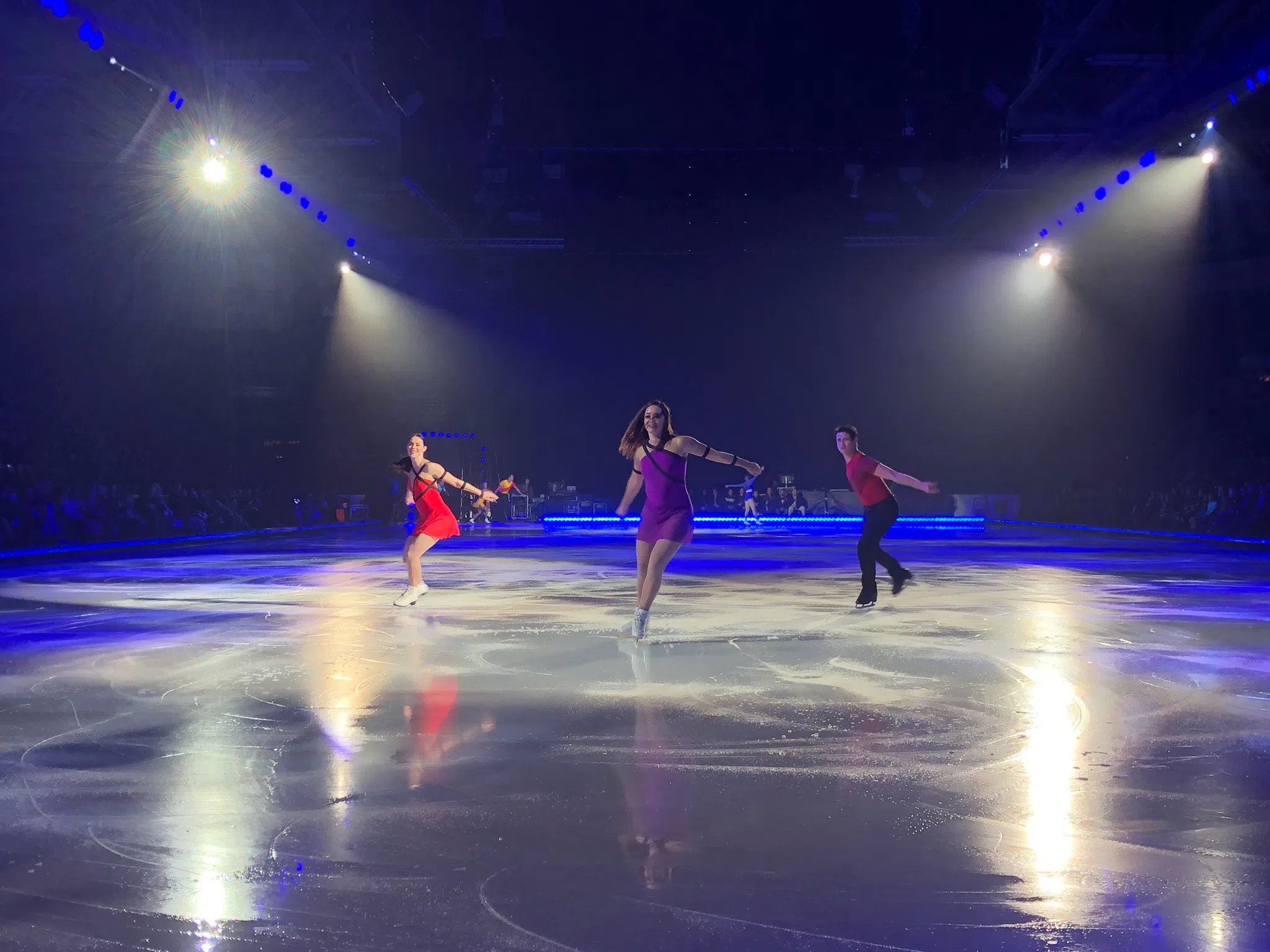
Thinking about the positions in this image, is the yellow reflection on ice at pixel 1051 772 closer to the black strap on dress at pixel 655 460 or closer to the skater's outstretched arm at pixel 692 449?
the skater's outstretched arm at pixel 692 449

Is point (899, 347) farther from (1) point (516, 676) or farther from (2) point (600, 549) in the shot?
(1) point (516, 676)

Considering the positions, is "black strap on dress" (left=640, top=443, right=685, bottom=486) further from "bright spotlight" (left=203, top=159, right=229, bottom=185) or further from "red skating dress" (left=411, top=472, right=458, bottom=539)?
"bright spotlight" (left=203, top=159, right=229, bottom=185)

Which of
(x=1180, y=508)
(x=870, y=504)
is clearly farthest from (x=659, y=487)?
(x=1180, y=508)

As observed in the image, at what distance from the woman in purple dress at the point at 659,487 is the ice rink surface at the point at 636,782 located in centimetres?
54

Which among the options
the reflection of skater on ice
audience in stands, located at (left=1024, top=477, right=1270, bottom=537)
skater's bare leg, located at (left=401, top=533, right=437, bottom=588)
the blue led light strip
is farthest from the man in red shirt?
the blue led light strip

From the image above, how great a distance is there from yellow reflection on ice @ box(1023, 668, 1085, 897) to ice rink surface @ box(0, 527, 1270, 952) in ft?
0.06

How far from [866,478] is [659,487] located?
267 centimetres

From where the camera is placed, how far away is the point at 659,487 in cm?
761

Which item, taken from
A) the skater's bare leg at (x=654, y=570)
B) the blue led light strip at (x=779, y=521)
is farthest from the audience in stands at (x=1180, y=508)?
the skater's bare leg at (x=654, y=570)

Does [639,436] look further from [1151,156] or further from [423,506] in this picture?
[1151,156]

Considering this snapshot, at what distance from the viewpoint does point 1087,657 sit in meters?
6.51

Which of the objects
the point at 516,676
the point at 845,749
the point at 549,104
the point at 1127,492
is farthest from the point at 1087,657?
the point at 1127,492

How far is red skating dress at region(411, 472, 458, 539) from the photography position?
9891 mm

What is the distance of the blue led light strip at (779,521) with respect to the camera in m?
27.9
